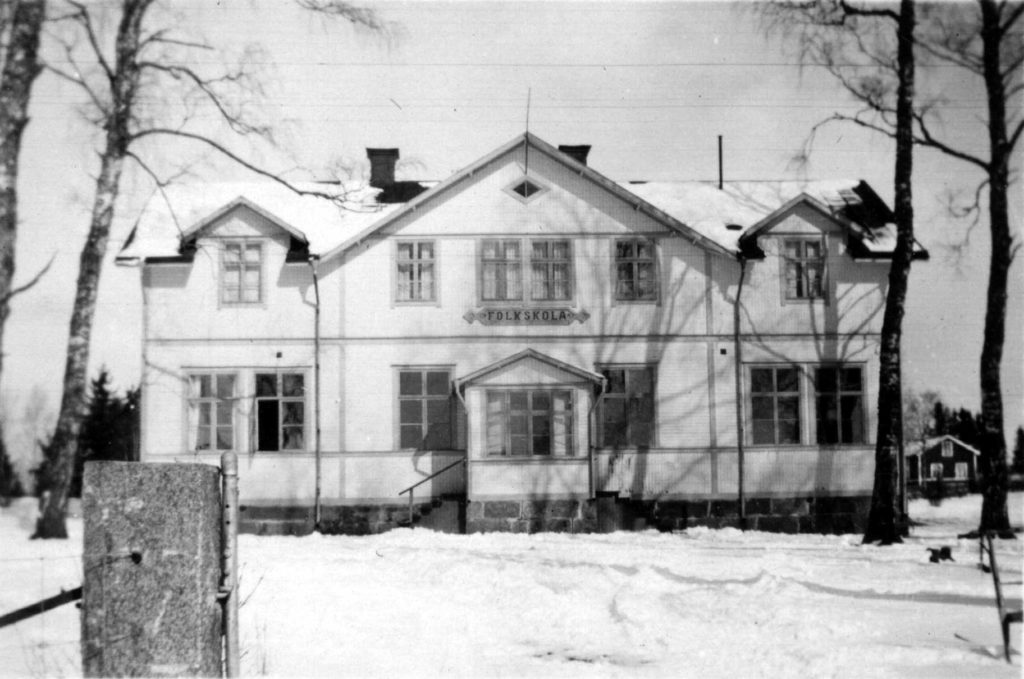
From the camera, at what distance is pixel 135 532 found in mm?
3949

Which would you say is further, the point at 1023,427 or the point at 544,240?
the point at 544,240

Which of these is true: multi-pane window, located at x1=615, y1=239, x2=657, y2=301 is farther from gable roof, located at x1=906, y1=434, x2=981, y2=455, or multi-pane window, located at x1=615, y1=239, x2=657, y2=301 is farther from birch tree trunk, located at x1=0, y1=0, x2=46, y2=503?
birch tree trunk, located at x1=0, y1=0, x2=46, y2=503

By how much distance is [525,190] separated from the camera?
6.83m

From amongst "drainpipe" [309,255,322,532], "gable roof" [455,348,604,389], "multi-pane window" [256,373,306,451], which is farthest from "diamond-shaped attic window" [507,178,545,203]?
"multi-pane window" [256,373,306,451]

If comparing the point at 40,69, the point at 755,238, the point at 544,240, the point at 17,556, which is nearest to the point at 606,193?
the point at 544,240

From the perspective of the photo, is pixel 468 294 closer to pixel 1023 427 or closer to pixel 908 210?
pixel 908 210

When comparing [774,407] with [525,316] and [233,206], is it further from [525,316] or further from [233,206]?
[233,206]

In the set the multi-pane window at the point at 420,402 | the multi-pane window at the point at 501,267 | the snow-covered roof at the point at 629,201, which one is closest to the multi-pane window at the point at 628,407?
the multi-pane window at the point at 501,267

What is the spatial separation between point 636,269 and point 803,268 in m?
1.34

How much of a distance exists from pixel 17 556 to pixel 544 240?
14.4 ft

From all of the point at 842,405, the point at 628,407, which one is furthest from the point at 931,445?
the point at 628,407

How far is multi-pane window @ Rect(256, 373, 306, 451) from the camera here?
6750 millimetres

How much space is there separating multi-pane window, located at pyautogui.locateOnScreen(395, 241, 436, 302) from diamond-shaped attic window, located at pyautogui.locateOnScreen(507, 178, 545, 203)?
0.88 metres

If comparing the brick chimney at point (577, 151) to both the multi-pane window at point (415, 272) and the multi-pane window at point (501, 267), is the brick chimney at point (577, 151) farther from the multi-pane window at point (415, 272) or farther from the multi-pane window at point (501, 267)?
the multi-pane window at point (415, 272)
